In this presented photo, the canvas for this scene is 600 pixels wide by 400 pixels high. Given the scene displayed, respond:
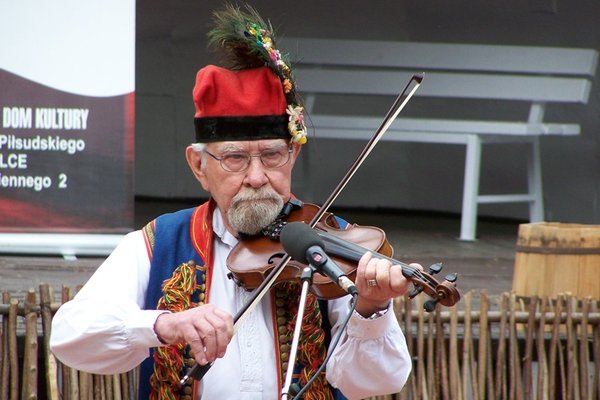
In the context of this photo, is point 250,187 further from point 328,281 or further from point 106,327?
point 106,327

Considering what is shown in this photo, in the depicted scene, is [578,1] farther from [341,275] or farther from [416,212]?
[341,275]

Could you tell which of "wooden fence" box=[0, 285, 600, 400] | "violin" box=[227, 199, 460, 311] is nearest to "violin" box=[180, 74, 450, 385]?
"violin" box=[227, 199, 460, 311]

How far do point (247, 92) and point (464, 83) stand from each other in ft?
17.9

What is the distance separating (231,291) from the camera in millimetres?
2828

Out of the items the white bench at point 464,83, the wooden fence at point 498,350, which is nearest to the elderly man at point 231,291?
the wooden fence at point 498,350

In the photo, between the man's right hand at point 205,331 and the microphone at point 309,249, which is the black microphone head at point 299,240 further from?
the man's right hand at point 205,331

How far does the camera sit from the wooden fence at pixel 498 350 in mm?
4289

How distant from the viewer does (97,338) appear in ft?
8.48

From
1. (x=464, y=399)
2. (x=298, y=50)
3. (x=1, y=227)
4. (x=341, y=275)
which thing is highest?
(x=298, y=50)

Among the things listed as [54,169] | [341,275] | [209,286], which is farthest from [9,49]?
[341,275]

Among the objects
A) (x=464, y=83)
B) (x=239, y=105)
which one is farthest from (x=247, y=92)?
(x=464, y=83)

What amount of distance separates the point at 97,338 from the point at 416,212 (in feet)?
22.3

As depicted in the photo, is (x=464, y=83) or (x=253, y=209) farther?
(x=464, y=83)

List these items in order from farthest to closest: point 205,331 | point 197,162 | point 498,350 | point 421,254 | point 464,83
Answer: point 464,83
point 421,254
point 498,350
point 197,162
point 205,331
